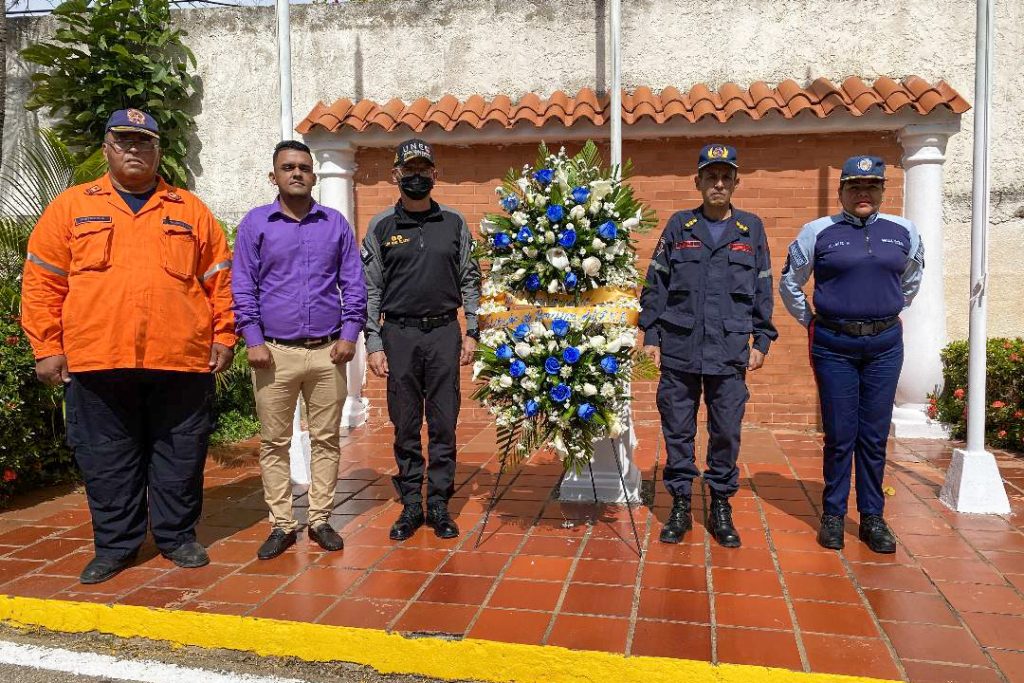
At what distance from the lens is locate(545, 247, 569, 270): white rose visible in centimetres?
416

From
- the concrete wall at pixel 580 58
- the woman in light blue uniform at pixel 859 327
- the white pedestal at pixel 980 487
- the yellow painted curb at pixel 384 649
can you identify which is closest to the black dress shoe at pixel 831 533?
Result: the woman in light blue uniform at pixel 859 327

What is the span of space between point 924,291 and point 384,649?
580 centimetres

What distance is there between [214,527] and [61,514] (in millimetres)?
1176

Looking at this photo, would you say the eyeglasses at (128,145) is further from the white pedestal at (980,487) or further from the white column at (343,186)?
the white pedestal at (980,487)

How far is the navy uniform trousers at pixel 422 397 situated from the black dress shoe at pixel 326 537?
0.44 meters

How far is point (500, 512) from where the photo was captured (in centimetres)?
484

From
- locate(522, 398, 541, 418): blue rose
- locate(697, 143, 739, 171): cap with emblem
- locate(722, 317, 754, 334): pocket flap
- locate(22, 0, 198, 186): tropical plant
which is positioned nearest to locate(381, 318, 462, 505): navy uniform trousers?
locate(522, 398, 541, 418): blue rose

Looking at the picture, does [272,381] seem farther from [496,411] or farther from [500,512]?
[500,512]

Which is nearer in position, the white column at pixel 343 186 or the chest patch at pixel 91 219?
the chest patch at pixel 91 219

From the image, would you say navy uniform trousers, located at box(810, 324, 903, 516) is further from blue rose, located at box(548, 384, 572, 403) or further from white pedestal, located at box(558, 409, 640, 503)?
blue rose, located at box(548, 384, 572, 403)

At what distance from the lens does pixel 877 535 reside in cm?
412

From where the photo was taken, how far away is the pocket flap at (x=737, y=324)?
4.16m

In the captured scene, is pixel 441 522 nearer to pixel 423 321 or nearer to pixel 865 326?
pixel 423 321

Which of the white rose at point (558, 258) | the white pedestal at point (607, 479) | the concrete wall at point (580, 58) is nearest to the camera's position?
the white rose at point (558, 258)
